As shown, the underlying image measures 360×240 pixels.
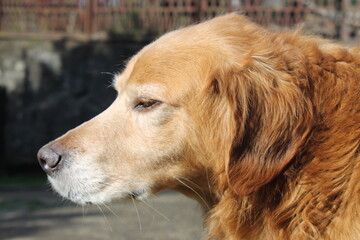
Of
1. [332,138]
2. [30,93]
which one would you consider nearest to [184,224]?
[332,138]

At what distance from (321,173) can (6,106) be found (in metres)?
9.59

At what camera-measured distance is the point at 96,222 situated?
690cm

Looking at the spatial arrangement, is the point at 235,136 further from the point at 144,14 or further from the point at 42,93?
the point at 144,14

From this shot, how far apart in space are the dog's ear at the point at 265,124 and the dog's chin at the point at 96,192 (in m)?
0.58

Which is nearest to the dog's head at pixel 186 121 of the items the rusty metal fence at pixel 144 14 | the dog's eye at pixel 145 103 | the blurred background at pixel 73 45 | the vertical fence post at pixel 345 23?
the dog's eye at pixel 145 103

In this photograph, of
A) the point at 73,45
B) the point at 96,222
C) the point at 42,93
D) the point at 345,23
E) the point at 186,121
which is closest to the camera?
the point at 186,121

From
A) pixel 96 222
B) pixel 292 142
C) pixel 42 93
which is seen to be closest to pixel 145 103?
pixel 292 142

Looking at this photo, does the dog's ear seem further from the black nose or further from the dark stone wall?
the dark stone wall

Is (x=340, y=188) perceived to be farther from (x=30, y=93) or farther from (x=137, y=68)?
(x=30, y=93)

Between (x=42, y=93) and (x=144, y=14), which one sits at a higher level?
(x=144, y=14)

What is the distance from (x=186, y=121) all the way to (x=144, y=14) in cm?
903

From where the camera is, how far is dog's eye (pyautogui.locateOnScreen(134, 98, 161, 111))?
10.5 feet

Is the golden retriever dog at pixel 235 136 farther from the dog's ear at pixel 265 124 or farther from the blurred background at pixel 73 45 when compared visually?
the blurred background at pixel 73 45

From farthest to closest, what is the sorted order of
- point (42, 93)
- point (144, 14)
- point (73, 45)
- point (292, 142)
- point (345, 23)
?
point (144, 14) → point (73, 45) → point (42, 93) → point (345, 23) → point (292, 142)
